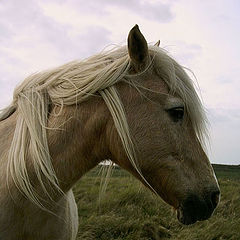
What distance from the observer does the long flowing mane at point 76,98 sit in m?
2.14

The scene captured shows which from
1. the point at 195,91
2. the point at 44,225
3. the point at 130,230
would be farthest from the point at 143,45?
the point at 130,230

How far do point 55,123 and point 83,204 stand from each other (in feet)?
13.9

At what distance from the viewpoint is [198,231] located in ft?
17.8

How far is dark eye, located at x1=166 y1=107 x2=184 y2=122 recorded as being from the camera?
2.17 m

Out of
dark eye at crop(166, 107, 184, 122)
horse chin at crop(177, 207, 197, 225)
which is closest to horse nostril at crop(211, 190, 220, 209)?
horse chin at crop(177, 207, 197, 225)

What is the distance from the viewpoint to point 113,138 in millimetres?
2174

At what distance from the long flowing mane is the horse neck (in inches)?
1.9

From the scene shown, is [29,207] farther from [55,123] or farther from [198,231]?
[198,231]

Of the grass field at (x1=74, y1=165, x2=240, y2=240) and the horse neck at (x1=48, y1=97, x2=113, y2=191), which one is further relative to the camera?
the grass field at (x1=74, y1=165, x2=240, y2=240)

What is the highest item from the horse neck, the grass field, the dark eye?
the dark eye

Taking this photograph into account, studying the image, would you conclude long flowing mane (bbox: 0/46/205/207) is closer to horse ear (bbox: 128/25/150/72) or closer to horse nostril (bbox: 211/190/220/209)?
horse ear (bbox: 128/25/150/72)

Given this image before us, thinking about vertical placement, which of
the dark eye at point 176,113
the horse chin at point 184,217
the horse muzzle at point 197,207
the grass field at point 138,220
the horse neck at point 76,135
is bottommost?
the grass field at point 138,220

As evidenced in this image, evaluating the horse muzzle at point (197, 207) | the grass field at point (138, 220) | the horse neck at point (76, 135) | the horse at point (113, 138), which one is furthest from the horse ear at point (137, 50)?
the grass field at point (138, 220)

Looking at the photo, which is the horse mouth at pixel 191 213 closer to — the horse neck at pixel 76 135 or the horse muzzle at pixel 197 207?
the horse muzzle at pixel 197 207
